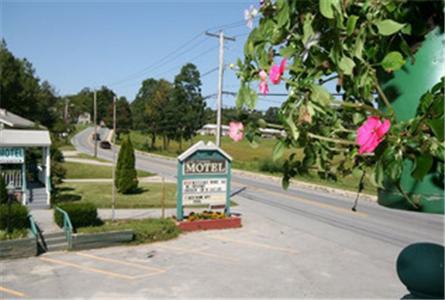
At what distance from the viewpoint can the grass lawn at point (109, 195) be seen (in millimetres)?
21644

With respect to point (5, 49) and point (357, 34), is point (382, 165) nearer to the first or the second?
point (357, 34)

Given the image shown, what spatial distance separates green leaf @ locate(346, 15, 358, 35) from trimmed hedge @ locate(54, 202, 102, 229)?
14556 mm

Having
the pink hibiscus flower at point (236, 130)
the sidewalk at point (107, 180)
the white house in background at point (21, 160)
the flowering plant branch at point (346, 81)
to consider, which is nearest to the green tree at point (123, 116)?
the sidewalk at point (107, 180)

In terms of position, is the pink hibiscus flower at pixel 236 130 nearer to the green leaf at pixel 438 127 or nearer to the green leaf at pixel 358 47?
the green leaf at pixel 358 47

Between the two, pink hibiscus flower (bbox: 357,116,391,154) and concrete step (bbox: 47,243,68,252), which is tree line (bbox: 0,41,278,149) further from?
pink hibiscus flower (bbox: 357,116,391,154)

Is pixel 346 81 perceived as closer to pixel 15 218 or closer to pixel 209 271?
pixel 209 271

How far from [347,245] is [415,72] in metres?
14.1

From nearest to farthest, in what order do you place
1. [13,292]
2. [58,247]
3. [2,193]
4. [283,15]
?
1. [283,15]
2. [13,292]
3. [58,247]
4. [2,193]

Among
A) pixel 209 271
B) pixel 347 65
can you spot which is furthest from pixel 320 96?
pixel 209 271

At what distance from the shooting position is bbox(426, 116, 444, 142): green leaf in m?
1.12

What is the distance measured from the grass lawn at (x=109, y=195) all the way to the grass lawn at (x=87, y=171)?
15.2 ft

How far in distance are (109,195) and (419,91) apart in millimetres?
23783

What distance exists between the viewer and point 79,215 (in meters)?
14.9

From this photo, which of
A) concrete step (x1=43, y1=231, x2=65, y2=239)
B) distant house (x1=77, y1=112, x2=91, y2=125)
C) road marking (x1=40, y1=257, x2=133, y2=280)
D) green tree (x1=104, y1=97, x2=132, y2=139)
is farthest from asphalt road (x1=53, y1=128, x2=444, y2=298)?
distant house (x1=77, y1=112, x2=91, y2=125)
